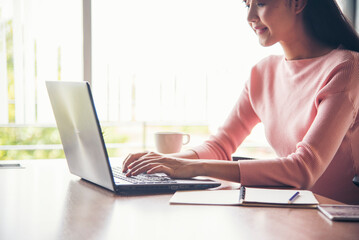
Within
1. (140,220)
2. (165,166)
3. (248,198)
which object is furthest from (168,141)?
(140,220)

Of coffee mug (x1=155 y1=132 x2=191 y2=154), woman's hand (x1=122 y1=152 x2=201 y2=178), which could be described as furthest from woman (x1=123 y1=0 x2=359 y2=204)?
coffee mug (x1=155 y1=132 x2=191 y2=154)

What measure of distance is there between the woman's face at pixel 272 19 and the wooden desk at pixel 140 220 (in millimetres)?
668

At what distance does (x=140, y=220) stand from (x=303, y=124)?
774mm

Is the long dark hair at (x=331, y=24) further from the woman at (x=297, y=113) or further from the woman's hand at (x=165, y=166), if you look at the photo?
the woman's hand at (x=165, y=166)

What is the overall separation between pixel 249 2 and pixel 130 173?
0.72 m

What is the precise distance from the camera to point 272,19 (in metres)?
1.48

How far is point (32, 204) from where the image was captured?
0.98m

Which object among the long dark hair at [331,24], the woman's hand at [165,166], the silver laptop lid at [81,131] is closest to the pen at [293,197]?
the woman's hand at [165,166]

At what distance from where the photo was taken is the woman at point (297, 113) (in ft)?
3.90

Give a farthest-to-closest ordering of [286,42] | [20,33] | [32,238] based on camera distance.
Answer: [20,33], [286,42], [32,238]

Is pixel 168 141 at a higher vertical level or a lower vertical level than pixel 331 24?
lower

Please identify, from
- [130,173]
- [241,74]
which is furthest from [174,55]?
[130,173]

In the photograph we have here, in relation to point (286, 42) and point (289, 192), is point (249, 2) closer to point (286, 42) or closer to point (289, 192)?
point (286, 42)

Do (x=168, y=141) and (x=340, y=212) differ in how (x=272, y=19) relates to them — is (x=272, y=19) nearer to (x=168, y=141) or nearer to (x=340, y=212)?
(x=168, y=141)
